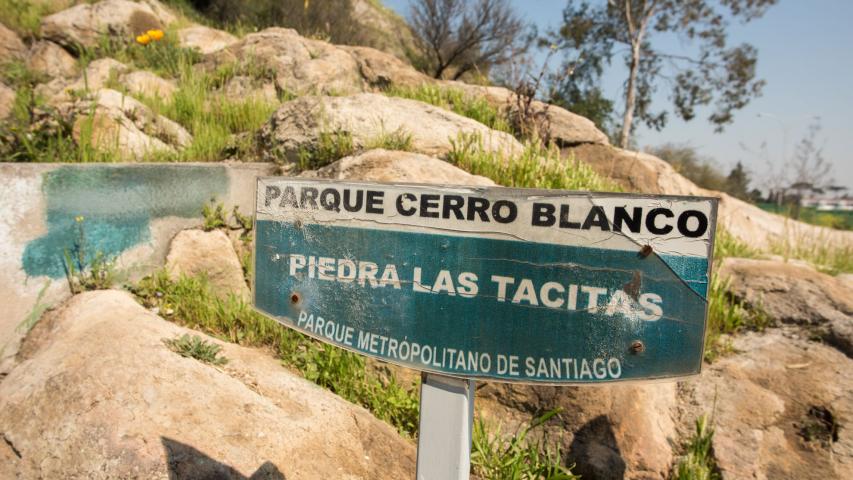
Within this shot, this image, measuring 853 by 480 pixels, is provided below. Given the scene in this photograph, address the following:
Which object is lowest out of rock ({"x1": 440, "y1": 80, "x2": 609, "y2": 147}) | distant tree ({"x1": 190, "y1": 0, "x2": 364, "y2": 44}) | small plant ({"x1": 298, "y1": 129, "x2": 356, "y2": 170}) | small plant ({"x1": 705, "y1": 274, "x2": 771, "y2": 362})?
small plant ({"x1": 705, "y1": 274, "x2": 771, "y2": 362})

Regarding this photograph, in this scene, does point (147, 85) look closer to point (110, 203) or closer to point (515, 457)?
point (110, 203)

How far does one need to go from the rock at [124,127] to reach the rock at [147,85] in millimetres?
848

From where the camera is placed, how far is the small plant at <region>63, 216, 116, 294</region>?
3227 mm

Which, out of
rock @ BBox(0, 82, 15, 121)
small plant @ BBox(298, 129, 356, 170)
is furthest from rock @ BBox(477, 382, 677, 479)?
rock @ BBox(0, 82, 15, 121)

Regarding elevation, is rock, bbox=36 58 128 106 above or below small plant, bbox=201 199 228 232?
above

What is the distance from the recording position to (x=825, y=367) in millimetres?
3049

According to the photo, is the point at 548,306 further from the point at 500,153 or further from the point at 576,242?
the point at 500,153

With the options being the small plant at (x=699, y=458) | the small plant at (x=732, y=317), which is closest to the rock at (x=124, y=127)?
the small plant at (x=699, y=458)

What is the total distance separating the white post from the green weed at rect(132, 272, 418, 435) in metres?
1.30

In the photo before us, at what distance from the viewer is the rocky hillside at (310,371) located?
2129 millimetres

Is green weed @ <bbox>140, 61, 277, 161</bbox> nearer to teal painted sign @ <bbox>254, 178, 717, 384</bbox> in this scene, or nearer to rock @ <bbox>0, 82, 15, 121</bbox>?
rock @ <bbox>0, 82, 15, 121</bbox>

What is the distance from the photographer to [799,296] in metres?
3.47

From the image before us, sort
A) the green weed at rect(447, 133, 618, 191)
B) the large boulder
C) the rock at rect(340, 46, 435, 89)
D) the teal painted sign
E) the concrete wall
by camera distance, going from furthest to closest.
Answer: the large boulder
the rock at rect(340, 46, 435, 89)
the green weed at rect(447, 133, 618, 191)
the concrete wall
the teal painted sign

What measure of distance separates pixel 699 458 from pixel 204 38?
9255 mm
